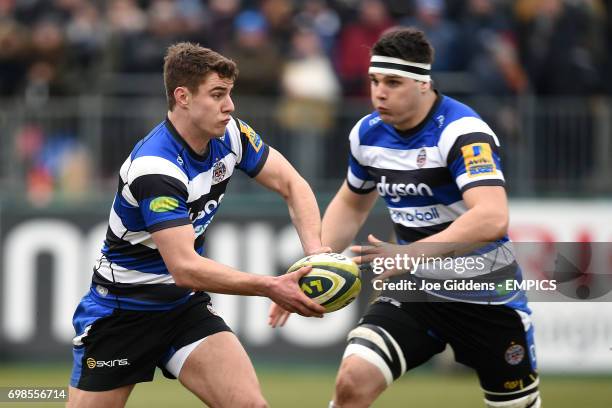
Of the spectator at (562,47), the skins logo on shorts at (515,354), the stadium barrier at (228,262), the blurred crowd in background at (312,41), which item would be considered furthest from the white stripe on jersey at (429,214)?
the spectator at (562,47)

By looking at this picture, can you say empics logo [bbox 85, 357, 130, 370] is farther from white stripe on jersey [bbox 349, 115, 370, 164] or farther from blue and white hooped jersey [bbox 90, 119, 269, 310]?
white stripe on jersey [bbox 349, 115, 370, 164]

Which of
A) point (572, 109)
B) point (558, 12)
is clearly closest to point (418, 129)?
point (572, 109)

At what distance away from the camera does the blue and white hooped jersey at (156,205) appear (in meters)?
6.87

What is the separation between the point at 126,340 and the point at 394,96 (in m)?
2.30

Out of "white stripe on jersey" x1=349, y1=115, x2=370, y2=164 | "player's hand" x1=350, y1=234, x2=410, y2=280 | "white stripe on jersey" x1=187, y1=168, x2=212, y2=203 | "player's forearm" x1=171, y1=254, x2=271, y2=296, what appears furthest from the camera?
"white stripe on jersey" x1=349, y1=115, x2=370, y2=164

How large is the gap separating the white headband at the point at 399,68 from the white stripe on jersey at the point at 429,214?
845 millimetres

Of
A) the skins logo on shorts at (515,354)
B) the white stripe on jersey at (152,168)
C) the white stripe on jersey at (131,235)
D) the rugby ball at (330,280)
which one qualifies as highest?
the white stripe on jersey at (152,168)

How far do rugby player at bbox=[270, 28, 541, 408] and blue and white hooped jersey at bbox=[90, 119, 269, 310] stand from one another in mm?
A: 832

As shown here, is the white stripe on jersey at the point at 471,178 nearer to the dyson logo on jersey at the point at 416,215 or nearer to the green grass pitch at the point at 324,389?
the dyson logo on jersey at the point at 416,215

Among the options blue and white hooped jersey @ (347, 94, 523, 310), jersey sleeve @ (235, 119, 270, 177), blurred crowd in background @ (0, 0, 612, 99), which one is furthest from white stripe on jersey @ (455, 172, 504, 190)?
blurred crowd in background @ (0, 0, 612, 99)

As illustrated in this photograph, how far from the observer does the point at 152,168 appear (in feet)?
22.6

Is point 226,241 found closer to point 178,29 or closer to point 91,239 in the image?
point 91,239

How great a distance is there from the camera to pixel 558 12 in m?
15.1

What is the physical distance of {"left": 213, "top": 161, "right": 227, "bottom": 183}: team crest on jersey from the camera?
288 inches
